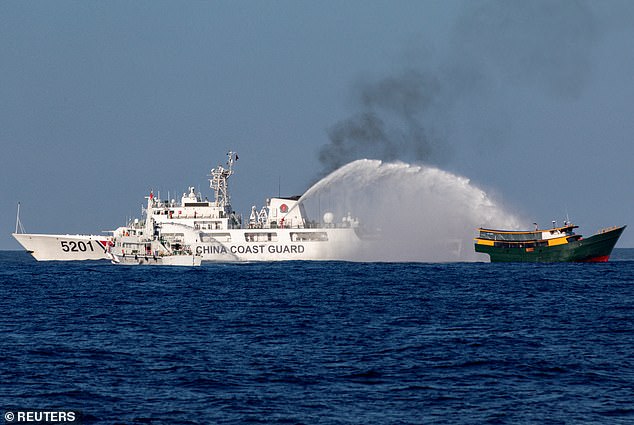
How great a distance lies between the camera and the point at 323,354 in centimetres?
3356

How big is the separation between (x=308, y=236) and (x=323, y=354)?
72.9 meters

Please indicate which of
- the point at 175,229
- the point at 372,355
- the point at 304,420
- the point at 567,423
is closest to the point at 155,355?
the point at 372,355

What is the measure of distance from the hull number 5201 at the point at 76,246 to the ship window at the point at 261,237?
2170cm

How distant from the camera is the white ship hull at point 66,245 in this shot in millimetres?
110625

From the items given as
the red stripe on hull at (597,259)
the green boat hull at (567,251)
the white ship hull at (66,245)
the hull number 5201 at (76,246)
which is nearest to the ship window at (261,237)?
the white ship hull at (66,245)

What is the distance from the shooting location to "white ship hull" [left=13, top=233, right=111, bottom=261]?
111m

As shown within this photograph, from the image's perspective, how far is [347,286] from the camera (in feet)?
218

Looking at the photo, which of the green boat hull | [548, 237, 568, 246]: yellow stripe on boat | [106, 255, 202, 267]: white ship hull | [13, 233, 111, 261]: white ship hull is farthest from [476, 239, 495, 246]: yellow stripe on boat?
[13, 233, 111, 261]: white ship hull

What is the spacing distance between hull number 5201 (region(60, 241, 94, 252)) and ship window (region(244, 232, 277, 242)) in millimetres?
21704

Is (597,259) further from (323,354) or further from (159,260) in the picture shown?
(323,354)

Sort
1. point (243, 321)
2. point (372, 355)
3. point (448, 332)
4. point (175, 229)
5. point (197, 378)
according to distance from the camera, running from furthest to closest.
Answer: point (175, 229)
point (243, 321)
point (448, 332)
point (372, 355)
point (197, 378)

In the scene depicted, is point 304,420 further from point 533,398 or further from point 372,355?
point 372,355

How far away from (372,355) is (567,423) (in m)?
11.1

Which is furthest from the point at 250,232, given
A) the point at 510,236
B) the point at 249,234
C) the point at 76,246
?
the point at 510,236
